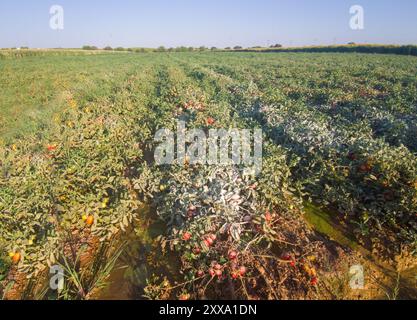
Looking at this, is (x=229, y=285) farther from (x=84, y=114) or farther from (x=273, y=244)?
(x=84, y=114)

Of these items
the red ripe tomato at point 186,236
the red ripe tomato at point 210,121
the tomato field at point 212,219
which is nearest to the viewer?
the tomato field at point 212,219

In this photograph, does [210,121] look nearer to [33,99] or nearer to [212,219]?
[212,219]

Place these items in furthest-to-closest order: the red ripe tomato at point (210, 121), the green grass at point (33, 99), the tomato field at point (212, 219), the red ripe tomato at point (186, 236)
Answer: the green grass at point (33, 99)
the red ripe tomato at point (210, 121)
the red ripe tomato at point (186, 236)
the tomato field at point (212, 219)

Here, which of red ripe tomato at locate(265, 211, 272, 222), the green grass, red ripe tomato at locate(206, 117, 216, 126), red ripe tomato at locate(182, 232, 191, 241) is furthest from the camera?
the green grass

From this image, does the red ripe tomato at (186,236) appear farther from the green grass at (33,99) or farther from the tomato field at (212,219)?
the green grass at (33,99)

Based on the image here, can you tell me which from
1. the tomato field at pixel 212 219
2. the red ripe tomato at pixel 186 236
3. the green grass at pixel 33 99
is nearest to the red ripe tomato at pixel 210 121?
the tomato field at pixel 212 219

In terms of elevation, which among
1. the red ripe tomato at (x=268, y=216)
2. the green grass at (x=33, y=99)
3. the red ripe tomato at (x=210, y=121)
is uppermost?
the green grass at (x=33, y=99)

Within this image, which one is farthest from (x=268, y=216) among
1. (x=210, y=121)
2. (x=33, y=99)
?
(x=33, y=99)

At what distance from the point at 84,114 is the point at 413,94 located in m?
11.9

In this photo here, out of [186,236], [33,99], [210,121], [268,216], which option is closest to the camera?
[186,236]

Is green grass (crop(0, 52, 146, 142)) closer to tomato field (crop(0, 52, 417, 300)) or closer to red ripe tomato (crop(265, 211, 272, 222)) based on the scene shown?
tomato field (crop(0, 52, 417, 300))

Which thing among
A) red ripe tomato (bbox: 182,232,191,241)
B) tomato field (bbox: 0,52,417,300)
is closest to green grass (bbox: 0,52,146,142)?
tomato field (bbox: 0,52,417,300)
